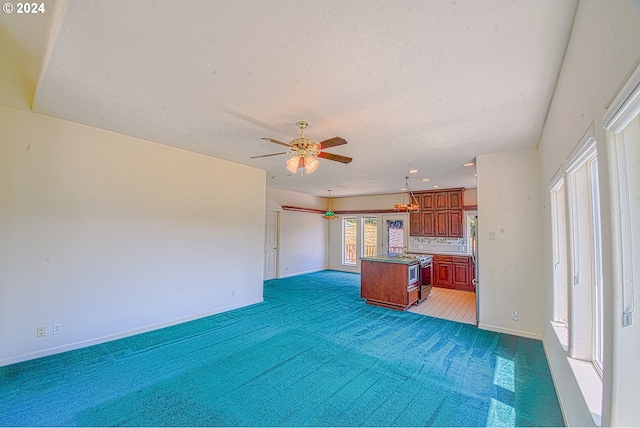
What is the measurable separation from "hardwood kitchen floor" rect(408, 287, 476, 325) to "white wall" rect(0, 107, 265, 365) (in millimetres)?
3744

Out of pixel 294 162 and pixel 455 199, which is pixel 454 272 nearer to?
pixel 455 199

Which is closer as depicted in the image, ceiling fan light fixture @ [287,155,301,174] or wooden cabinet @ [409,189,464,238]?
ceiling fan light fixture @ [287,155,301,174]

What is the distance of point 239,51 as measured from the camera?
195 cm

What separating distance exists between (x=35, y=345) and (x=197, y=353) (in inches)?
70.2

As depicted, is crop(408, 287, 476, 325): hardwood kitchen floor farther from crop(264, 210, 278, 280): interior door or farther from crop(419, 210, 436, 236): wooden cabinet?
crop(264, 210, 278, 280): interior door

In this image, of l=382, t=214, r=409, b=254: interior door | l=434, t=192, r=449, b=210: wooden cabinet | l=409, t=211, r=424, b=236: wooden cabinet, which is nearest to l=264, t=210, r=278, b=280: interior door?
l=382, t=214, r=409, b=254: interior door

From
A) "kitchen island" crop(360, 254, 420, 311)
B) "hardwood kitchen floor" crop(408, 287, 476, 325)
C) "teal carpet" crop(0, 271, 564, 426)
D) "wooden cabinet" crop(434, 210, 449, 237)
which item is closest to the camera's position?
"teal carpet" crop(0, 271, 564, 426)

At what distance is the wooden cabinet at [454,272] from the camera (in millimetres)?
7023

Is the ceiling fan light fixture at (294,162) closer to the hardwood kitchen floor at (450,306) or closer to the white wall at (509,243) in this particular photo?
the white wall at (509,243)

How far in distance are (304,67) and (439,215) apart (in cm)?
666

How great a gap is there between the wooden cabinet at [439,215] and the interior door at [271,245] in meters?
4.11

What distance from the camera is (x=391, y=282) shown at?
5.23 metres

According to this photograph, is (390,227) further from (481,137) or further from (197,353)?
(197,353)

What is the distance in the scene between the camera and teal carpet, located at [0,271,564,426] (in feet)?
7.11
